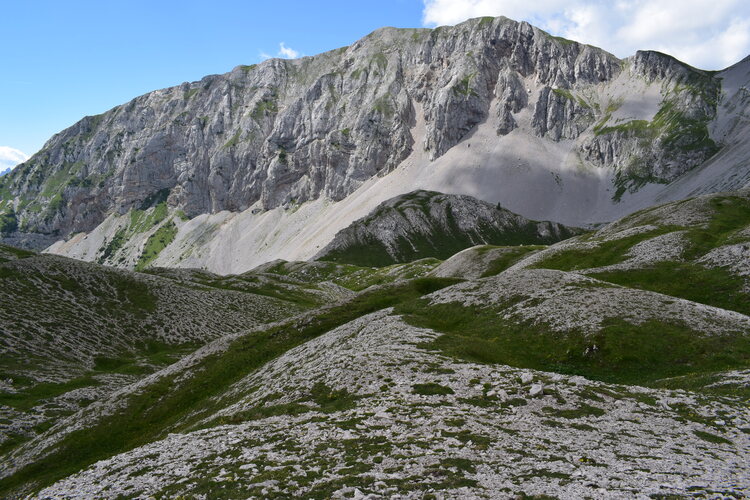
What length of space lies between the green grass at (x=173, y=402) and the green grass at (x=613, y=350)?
73.3 ft

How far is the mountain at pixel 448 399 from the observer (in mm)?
16375

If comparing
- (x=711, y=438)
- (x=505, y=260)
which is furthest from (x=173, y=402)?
(x=505, y=260)

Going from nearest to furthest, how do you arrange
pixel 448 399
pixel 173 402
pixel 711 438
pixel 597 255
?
pixel 711 438
pixel 448 399
pixel 173 402
pixel 597 255

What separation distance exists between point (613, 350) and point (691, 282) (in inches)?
1339

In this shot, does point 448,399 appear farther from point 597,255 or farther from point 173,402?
point 597,255

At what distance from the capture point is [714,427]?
899 inches

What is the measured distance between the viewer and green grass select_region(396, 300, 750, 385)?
3612 centimetres

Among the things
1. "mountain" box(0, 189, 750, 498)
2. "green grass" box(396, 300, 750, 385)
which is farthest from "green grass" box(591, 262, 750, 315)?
"green grass" box(396, 300, 750, 385)

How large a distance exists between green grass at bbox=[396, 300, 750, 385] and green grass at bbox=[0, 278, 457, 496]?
22348 millimetres

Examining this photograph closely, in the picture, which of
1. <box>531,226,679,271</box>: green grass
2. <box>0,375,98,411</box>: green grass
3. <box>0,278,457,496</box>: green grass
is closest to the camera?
<box>0,278,457,496</box>: green grass

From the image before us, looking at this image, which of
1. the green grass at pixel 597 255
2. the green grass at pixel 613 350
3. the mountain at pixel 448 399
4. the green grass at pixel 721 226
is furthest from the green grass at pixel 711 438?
the green grass at pixel 597 255

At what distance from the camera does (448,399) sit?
84.6 feet

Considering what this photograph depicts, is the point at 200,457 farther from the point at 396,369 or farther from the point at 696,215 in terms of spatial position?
the point at 696,215

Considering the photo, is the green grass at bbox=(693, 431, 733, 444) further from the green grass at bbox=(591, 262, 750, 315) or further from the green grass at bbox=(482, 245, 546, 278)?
the green grass at bbox=(482, 245, 546, 278)
